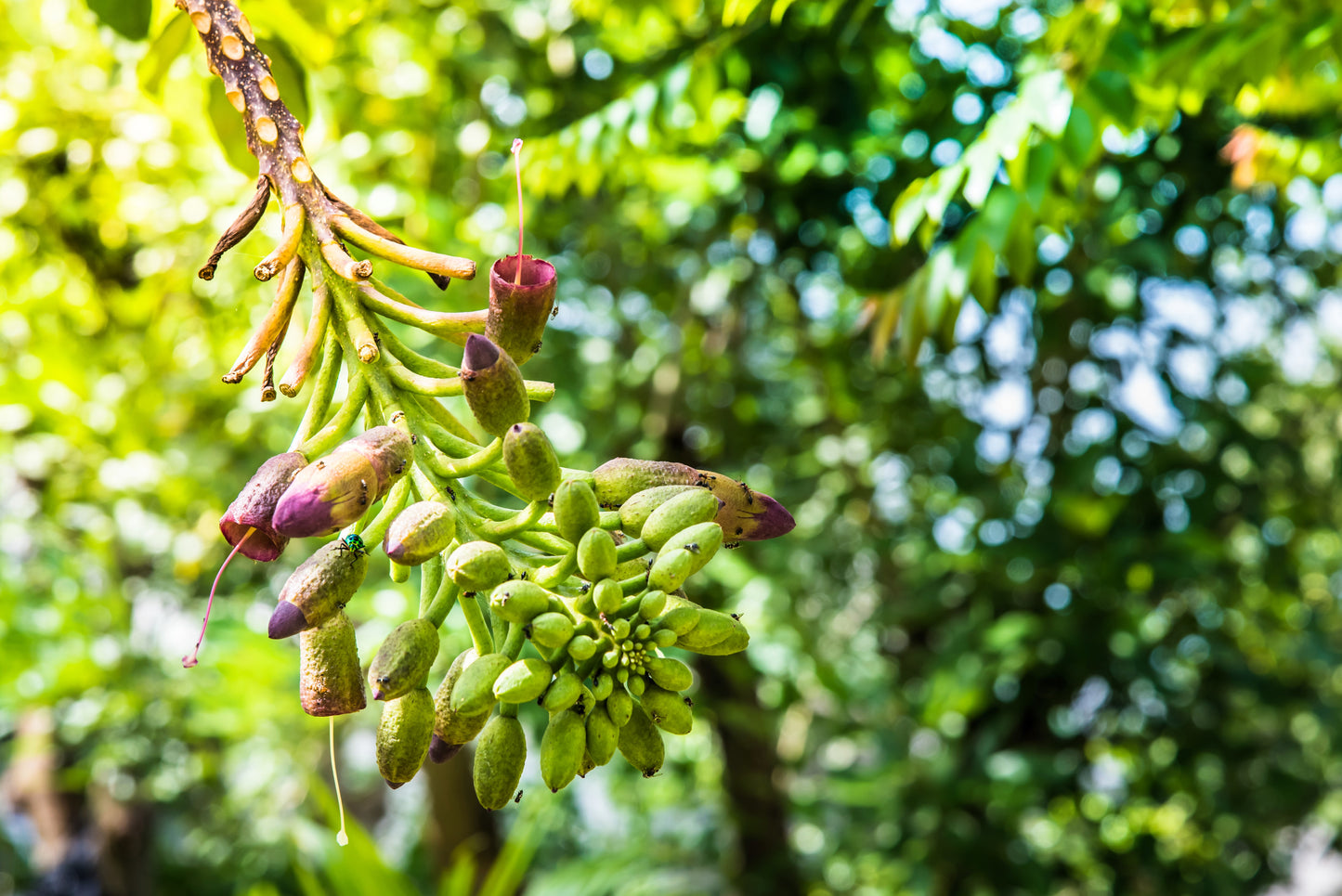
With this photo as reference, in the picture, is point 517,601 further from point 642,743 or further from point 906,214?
point 906,214

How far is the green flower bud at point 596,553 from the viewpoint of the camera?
48cm

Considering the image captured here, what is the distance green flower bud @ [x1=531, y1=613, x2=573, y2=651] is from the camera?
1.56 feet

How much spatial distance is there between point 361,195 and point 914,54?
3.44 ft

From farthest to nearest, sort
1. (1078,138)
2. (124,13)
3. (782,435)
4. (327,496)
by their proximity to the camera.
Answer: (782,435) → (1078,138) → (124,13) → (327,496)

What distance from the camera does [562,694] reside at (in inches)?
19.0

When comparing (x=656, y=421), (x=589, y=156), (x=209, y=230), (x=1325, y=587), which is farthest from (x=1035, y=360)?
(x=1325, y=587)

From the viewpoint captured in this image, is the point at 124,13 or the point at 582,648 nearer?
the point at 582,648

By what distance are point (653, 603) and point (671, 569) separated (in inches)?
0.9

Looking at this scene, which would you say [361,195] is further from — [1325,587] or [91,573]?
[1325,587]

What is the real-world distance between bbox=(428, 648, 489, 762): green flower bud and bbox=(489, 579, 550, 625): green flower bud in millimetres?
53

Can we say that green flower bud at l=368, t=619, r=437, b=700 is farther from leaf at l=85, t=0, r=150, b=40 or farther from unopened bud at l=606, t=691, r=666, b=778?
leaf at l=85, t=0, r=150, b=40

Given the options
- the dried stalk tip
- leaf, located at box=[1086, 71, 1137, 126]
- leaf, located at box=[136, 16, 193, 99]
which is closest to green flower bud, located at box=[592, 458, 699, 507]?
the dried stalk tip

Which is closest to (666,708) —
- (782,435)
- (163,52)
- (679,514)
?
(679,514)

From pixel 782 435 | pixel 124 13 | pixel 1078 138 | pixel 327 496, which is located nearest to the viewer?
pixel 327 496
